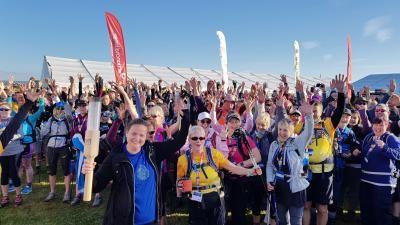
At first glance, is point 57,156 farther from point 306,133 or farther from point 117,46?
point 306,133

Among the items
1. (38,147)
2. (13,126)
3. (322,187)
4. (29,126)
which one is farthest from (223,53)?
(13,126)

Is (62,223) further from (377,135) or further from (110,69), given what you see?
(110,69)

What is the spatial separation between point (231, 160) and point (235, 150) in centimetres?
20

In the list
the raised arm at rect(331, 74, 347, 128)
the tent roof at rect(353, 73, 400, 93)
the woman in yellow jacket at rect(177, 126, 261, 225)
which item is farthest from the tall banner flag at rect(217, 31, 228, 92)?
the woman in yellow jacket at rect(177, 126, 261, 225)

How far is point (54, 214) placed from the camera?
654 centimetres

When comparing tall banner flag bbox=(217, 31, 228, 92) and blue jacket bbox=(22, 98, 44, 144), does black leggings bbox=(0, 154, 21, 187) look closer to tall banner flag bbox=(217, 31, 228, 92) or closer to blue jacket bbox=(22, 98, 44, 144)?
blue jacket bbox=(22, 98, 44, 144)

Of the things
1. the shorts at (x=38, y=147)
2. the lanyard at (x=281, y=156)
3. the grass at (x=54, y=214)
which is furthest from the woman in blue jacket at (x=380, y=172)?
the shorts at (x=38, y=147)

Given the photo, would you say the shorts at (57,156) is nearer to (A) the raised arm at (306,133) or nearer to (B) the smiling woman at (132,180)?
(B) the smiling woman at (132,180)

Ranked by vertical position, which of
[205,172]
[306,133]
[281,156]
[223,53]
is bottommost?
[205,172]

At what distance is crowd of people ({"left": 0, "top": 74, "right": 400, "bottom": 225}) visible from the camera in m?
3.18

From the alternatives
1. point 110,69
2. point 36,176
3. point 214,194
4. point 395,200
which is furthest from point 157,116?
point 110,69

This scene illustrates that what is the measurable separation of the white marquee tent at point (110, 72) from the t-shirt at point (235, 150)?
2001cm

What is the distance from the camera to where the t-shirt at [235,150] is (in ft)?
16.5

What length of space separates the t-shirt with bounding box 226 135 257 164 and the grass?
183cm
